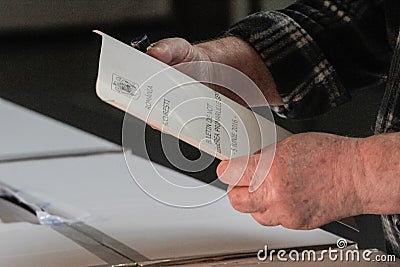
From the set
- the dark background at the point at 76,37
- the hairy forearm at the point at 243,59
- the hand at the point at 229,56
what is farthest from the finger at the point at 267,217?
the dark background at the point at 76,37

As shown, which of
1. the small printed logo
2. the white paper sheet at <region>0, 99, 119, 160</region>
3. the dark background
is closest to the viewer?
the small printed logo

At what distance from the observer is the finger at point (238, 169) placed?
753 millimetres

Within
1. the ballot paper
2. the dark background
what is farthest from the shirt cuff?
the dark background

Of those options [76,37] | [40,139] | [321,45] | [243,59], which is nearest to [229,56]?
[243,59]

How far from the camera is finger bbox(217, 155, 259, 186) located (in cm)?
75

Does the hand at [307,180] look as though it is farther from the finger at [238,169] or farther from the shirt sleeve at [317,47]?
the shirt sleeve at [317,47]

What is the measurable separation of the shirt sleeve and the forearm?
0.89 feet

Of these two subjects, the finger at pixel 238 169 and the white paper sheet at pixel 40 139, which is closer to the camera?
the finger at pixel 238 169

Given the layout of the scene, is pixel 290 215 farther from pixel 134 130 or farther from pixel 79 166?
pixel 79 166

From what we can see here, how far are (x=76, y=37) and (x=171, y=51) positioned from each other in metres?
2.04

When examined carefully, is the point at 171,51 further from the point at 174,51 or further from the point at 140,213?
the point at 140,213

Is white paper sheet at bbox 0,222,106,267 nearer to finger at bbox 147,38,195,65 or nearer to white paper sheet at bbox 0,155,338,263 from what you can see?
white paper sheet at bbox 0,155,338,263

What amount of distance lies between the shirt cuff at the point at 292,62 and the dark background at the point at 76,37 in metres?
0.88

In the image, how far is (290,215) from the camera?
76 cm
